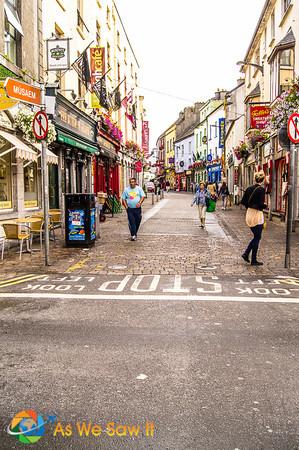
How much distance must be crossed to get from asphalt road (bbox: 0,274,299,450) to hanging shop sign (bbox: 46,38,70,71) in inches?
388

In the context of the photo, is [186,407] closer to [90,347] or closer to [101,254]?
[90,347]

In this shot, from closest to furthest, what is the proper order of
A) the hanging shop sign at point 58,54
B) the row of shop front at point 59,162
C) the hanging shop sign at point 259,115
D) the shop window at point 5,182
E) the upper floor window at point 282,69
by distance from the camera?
1. the row of shop front at point 59,162
2. the shop window at point 5,182
3. the hanging shop sign at point 58,54
4. the upper floor window at point 282,69
5. the hanging shop sign at point 259,115

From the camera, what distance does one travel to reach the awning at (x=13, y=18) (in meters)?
12.0

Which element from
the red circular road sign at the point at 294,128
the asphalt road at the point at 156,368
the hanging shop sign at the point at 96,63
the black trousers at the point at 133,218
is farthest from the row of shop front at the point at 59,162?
the asphalt road at the point at 156,368

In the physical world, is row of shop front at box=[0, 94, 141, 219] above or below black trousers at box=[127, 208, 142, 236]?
above

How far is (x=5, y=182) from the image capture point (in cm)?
1207

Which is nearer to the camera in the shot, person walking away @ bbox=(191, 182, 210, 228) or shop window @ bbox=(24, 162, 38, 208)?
shop window @ bbox=(24, 162, 38, 208)

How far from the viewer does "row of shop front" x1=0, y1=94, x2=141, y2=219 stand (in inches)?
463

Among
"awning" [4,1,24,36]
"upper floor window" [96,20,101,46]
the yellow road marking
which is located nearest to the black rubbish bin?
the yellow road marking

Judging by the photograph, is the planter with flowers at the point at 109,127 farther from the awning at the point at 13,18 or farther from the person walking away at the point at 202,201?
the awning at the point at 13,18

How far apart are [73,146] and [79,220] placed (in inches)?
293

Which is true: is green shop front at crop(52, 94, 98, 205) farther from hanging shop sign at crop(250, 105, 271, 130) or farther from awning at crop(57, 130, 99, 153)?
hanging shop sign at crop(250, 105, 271, 130)

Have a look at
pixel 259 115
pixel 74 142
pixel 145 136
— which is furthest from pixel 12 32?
pixel 145 136

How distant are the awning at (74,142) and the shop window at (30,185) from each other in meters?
1.61
